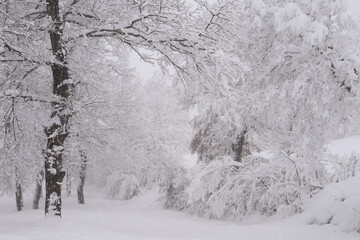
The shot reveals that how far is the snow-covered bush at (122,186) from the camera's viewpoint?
27.9 metres

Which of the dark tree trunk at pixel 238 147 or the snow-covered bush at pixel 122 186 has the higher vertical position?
the dark tree trunk at pixel 238 147

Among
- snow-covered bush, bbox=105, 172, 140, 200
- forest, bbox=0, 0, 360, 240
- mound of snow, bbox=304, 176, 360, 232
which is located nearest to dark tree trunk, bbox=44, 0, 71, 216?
forest, bbox=0, 0, 360, 240

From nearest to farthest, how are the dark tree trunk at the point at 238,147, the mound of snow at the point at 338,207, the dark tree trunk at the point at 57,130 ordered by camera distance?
the mound of snow at the point at 338,207, the dark tree trunk at the point at 57,130, the dark tree trunk at the point at 238,147

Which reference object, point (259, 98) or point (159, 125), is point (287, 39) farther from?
point (159, 125)

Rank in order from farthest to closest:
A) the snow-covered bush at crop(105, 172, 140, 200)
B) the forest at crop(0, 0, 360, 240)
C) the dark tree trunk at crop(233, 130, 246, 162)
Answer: the snow-covered bush at crop(105, 172, 140, 200) < the dark tree trunk at crop(233, 130, 246, 162) < the forest at crop(0, 0, 360, 240)

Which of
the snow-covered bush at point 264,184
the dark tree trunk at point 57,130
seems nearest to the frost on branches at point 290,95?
the snow-covered bush at point 264,184

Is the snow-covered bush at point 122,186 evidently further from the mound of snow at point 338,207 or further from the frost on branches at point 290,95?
the mound of snow at point 338,207

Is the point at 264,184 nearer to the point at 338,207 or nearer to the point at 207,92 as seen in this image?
the point at 338,207

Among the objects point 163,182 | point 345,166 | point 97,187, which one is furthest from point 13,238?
point 97,187

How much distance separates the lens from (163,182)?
21141mm

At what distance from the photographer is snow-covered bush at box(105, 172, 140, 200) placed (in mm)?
27875

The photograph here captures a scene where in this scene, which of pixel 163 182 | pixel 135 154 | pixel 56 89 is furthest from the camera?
pixel 163 182

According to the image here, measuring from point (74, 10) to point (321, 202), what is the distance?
6825 mm

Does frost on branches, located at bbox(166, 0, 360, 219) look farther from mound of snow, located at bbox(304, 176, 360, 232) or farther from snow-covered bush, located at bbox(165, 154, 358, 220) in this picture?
mound of snow, located at bbox(304, 176, 360, 232)
